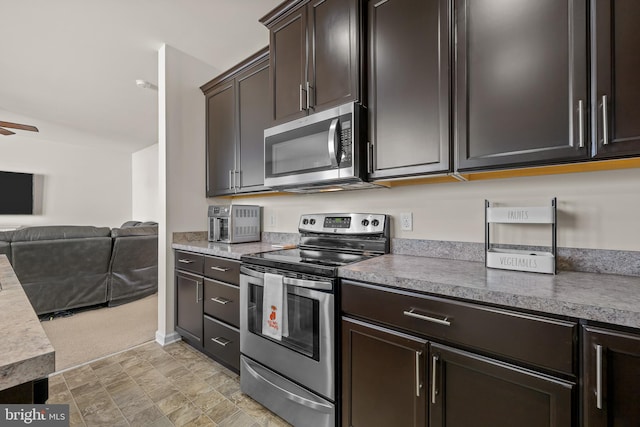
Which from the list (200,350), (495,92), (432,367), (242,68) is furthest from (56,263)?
(495,92)

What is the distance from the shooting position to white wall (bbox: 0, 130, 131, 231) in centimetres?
562

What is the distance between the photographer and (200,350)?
2365mm

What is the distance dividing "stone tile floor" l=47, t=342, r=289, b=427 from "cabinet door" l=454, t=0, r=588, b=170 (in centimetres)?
181

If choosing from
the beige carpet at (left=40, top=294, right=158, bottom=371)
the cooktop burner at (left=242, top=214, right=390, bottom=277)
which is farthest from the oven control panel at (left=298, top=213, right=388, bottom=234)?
the beige carpet at (left=40, top=294, right=158, bottom=371)

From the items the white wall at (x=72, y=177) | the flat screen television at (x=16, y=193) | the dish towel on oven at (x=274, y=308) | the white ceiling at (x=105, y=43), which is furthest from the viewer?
the white wall at (x=72, y=177)

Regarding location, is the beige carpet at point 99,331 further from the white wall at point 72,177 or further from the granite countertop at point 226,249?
the white wall at point 72,177

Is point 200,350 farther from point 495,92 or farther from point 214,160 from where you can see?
point 495,92

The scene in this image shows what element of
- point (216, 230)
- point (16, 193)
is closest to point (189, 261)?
point (216, 230)

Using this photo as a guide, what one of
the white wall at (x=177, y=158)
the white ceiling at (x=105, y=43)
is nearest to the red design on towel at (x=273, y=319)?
the white wall at (x=177, y=158)

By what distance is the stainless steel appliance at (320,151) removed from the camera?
5.32 feet

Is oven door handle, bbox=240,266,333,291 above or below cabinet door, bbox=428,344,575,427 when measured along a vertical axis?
above

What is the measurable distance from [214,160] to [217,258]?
3.66ft

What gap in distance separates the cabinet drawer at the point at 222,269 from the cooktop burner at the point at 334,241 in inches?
8.5

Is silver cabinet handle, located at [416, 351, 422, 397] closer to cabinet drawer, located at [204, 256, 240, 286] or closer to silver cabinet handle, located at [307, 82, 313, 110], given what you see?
cabinet drawer, located at [204, 256, 240, 286]
